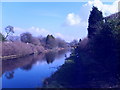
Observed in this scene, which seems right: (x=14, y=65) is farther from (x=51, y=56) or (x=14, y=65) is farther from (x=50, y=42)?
(x=50, y=42)

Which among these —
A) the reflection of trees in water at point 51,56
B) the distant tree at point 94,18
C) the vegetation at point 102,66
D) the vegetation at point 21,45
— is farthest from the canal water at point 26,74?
the vegetation at point 21,45

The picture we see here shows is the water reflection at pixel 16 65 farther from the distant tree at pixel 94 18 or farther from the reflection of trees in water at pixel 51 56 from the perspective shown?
the distant tree at pixel 94 18

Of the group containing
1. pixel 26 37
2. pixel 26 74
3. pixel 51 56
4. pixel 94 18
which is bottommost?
pixel 26 74

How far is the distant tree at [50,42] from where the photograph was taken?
28.8 metres

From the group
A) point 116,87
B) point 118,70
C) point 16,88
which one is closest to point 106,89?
point 116,87

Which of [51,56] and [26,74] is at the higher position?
[51,56]

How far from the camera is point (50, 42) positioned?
2983 centimetres

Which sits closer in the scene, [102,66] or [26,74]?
[102,66]

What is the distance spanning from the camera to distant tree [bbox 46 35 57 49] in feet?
94.5

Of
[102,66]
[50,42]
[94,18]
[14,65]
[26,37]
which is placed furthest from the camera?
[50,42]

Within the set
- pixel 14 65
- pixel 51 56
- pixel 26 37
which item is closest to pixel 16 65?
pixel 14 65

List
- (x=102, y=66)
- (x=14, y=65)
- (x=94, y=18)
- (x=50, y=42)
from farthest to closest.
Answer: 1. (x=50, y=42)
2. (x=14, y=65)
3. (x=94, y=18)
4. (x=102, y=66)

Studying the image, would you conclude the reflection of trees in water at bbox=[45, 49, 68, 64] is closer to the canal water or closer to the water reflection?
the water reflection

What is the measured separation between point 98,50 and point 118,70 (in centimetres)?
100
